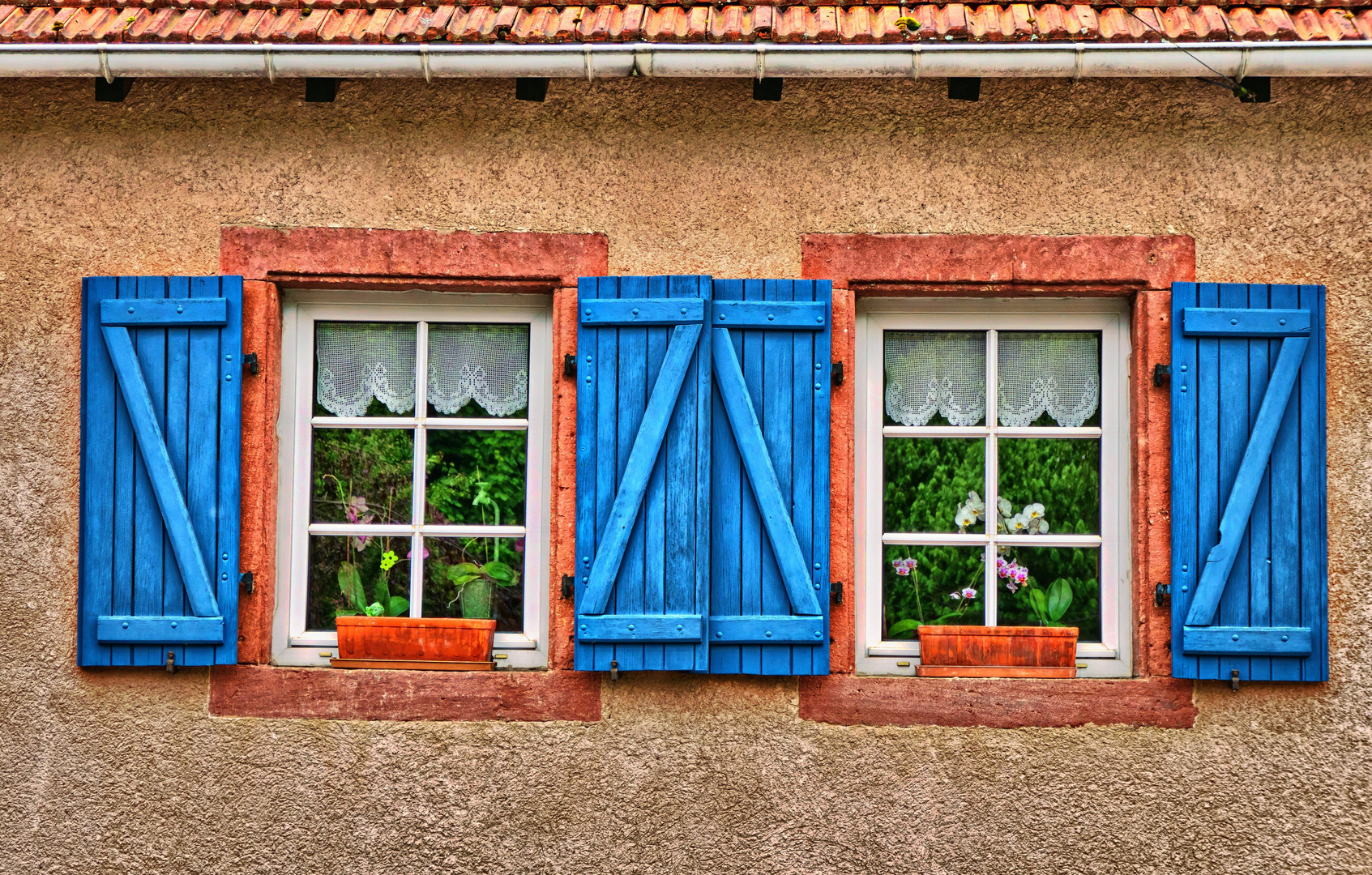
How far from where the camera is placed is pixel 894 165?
139 inches

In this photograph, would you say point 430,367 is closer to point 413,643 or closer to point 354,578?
point 354,578

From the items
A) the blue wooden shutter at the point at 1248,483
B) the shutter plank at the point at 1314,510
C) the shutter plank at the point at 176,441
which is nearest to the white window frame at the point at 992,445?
the blue wooden shutter at the point at 1248,483

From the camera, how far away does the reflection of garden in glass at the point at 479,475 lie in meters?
3.65

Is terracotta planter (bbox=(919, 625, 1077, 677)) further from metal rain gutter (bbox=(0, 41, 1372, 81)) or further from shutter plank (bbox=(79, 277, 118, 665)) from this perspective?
shutter plank (bbox=(79, 277, 118, 665))

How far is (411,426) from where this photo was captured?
11.9 ft

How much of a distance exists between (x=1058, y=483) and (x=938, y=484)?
0.40m

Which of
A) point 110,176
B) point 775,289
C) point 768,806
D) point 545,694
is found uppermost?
point 110,176

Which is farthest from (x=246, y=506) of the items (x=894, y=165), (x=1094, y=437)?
(x=1094, y=437)

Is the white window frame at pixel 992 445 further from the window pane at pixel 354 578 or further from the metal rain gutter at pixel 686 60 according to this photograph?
the window pane at pixel 354 578

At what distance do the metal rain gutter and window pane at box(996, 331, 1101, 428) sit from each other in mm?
849

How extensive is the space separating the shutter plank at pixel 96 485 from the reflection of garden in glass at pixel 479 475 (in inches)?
38.7

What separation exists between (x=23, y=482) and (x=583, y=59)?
226 cm

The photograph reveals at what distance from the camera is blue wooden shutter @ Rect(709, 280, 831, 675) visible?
3377mm

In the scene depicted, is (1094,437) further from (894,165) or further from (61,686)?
(61,686)
